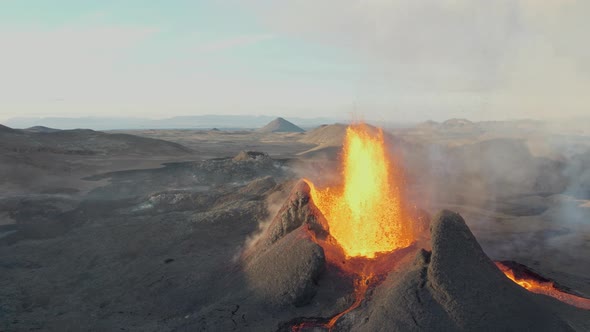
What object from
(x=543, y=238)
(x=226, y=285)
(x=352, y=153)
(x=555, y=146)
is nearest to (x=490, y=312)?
(x=226, y=285)

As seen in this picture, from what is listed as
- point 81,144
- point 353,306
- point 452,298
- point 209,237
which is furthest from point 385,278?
point 81,144

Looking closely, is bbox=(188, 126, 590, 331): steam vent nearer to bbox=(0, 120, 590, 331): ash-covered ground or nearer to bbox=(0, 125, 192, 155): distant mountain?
bbox=(0, 120, 590, 331): ash-covered ground

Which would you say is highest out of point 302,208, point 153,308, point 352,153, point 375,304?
point 352,153

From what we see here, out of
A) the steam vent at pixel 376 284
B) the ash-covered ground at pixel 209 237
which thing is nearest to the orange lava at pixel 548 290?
the steam vent at pixel 376 284

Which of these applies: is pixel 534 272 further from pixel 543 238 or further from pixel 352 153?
pixel 352 153

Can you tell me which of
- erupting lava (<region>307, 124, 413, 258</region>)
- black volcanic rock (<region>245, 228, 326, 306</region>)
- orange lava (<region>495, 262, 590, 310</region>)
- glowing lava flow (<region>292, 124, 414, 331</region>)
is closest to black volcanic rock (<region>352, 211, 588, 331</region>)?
glowing lava flow (<region>292, 124, 414, 331</region>)

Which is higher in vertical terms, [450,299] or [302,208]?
[302,208]

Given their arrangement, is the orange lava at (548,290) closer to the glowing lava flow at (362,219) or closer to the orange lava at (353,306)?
the glowing lava flow at (362,219)
